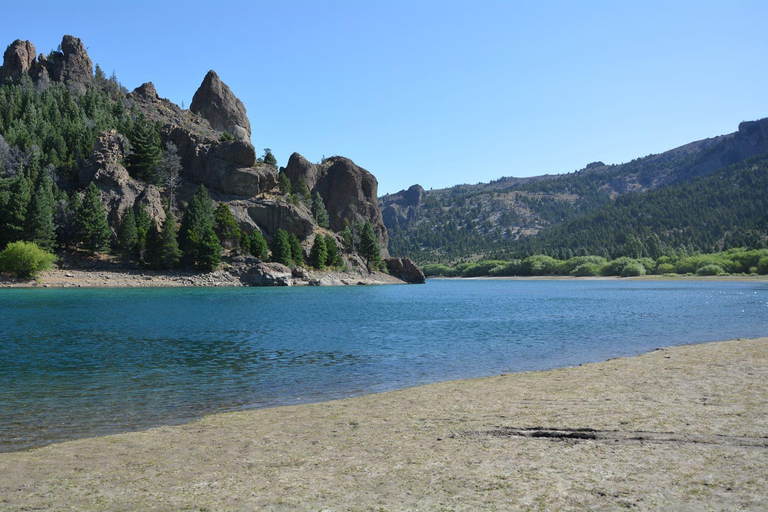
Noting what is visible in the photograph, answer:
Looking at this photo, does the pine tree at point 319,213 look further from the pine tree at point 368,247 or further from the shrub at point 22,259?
the shrub at point 22,259

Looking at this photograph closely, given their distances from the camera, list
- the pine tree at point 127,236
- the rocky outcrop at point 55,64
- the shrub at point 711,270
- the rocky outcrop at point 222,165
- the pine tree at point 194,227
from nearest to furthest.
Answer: the pine tree at point 127,236
the pine tree at point 194,227
the rocky outcrop at point 222,165
the shrub at point 711,270
the rocky outcrop at point 55,64

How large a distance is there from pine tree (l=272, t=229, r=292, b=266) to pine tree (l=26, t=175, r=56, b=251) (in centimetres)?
4488

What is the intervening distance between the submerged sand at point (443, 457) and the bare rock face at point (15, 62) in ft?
651

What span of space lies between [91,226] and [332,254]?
195 ft

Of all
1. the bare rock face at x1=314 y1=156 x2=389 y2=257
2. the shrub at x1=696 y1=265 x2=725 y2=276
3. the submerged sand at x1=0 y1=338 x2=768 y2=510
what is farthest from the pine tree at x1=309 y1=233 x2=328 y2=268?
the shrub at x1=696 y1=265 x2=725 y2=276

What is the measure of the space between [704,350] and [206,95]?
18425cm

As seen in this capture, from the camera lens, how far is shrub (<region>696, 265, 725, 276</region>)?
164 meters

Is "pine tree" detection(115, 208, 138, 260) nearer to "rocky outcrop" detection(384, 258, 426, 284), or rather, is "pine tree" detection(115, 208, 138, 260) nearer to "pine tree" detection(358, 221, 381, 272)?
"pine tree" detection(358, 221, 381, 272)

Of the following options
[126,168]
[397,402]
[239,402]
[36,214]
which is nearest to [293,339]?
[239,402]

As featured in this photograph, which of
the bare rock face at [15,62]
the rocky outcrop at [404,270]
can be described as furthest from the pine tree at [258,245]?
the bare rock face at [15,62]

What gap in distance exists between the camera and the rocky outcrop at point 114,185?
11525 centimetres

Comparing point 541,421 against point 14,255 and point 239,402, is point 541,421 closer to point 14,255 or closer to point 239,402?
point 239,402

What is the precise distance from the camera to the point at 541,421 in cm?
1236

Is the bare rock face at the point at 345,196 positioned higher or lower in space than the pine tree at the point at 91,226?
higher
